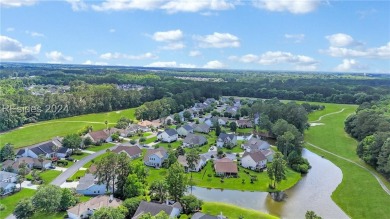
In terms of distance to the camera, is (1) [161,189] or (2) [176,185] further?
(2) [176,185]

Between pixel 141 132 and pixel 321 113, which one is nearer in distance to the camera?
pixel 141 132

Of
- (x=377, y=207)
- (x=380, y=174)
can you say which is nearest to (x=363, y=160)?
(x=380, y=174)

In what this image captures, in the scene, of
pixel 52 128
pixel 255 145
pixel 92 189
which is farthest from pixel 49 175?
pixel 255 145

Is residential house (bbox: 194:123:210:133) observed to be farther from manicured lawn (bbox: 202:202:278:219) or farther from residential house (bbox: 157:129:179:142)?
manicured lawn (bbox: 202:202:278:219)

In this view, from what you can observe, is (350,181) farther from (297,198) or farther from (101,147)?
(101,147)

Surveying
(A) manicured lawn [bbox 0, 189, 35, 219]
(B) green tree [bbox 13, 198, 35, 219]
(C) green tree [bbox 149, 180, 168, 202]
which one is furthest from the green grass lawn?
(B) green tree [bbox 13, 198, 35, 219]

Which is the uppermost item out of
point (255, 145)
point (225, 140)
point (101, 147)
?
point (255, 145)

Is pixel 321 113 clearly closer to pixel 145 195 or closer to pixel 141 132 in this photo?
pixel 141 132
